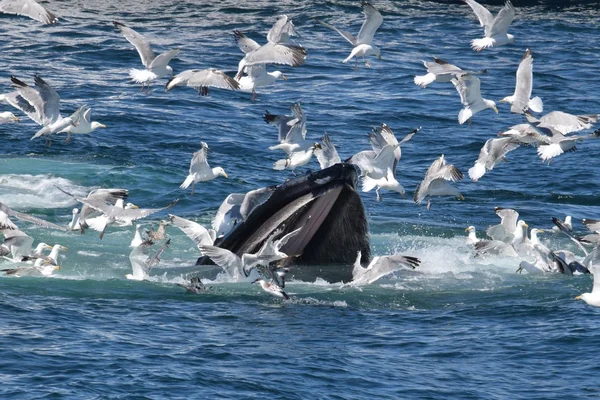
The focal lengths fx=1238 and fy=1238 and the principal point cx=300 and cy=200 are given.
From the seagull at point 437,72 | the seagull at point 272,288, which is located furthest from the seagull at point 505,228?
the seagull at point 272,288

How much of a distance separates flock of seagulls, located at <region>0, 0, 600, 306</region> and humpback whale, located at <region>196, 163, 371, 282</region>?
0.36 metres

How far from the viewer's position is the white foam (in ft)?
87.3

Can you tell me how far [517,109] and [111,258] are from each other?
9722mm

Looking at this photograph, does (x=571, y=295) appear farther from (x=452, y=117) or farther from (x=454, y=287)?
(x=452, y=117)

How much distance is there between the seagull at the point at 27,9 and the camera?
26.6 meters

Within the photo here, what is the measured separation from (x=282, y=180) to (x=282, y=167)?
19.0ft

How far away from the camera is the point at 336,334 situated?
645 inches

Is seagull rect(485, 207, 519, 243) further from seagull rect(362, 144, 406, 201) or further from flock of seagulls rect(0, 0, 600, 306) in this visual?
seagull rect(362, 144, 406, 201)

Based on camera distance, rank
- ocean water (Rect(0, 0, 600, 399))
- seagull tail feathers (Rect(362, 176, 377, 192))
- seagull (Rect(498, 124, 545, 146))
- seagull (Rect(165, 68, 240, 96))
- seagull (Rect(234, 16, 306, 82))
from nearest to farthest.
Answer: ocean water (Rect(0, 0, 600, 399))
seagull tail feathers (Rect(362, 176, 377, 192))
seagull (Rect(234, 16, 306, 82))
seagull (Rect(165, 68, 240, 96))
seagull (Rect(498, 124, 545, 146))

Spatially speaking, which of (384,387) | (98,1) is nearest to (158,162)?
(384,387)

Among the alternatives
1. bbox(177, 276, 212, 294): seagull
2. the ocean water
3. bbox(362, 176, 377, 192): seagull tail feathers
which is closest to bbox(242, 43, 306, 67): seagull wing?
bbox(362, 176, 377, 192): seagull tail feathers

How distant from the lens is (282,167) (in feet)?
81.7

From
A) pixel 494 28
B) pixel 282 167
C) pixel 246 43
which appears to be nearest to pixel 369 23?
pixel 494 28

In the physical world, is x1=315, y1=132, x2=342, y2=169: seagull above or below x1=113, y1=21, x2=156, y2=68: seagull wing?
below
